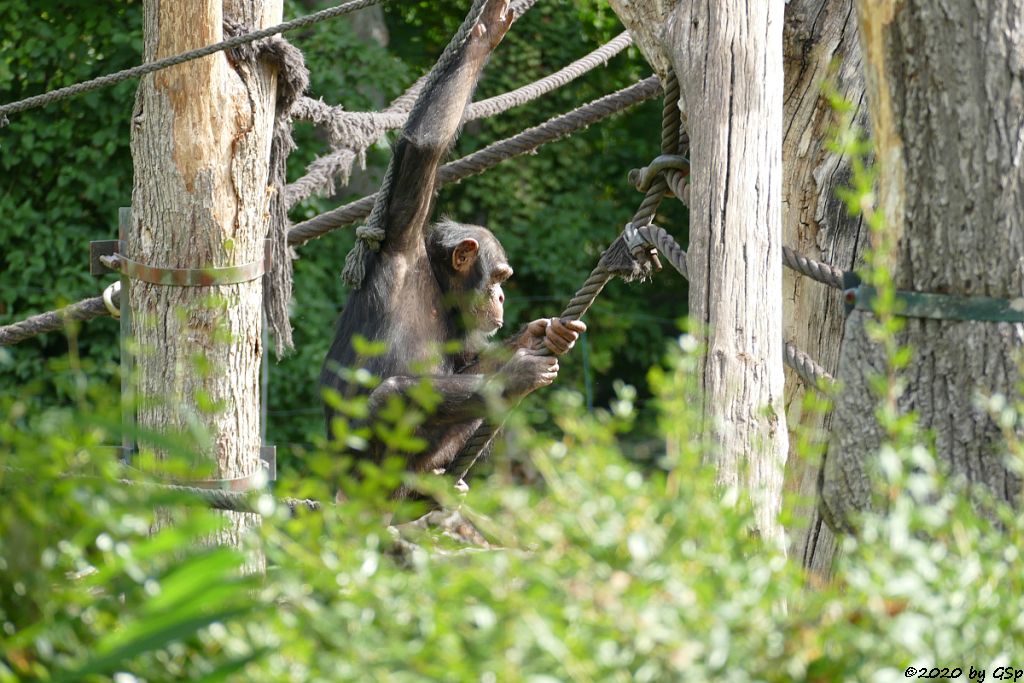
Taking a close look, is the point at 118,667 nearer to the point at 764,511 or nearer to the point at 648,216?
the point at 764,511

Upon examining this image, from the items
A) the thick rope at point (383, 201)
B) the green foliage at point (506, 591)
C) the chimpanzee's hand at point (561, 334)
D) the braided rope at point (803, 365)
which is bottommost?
the green foliage at point (506, 591)

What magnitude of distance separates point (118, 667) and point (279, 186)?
9.68ft

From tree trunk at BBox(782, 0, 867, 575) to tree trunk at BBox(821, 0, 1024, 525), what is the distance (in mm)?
1203

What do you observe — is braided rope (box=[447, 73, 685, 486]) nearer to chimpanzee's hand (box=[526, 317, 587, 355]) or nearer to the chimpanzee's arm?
chimpanzee's hand (box=[526, 317, 587, 355])

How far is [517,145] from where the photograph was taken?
4473mm

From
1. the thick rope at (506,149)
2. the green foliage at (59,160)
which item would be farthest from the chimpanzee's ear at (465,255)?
the green foliage at (59,160)

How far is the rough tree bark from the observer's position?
8.34ft

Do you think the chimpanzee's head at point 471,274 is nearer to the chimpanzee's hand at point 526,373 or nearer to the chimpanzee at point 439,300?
the chimpanzee at point 439,300

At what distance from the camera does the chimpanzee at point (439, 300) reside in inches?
158

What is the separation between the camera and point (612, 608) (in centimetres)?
102

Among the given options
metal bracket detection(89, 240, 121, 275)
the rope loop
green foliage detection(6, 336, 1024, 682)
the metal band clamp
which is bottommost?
green foliage detection(6, 336, 1024, 682)

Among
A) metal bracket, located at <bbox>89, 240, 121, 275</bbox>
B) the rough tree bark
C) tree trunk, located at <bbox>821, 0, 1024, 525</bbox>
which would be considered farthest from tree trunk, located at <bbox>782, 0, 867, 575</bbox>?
metal bracket, located at <bbox>89, 240, 121, 275</bbox>

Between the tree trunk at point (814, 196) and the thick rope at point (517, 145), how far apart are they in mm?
1303

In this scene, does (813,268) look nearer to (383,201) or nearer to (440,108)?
(440,108)
